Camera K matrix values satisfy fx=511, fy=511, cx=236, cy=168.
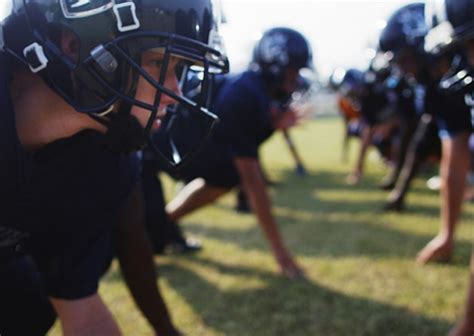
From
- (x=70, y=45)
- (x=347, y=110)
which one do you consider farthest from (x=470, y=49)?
(x=347, y=110)

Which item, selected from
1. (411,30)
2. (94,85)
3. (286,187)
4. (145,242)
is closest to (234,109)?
(145,242)

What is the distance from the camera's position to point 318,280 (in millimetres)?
3182

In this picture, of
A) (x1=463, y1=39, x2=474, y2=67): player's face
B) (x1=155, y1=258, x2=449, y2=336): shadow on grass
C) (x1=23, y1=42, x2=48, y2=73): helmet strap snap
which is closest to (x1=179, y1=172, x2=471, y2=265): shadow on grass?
(x1=155, y1=258, x2=449, y2=336): shadow on grass

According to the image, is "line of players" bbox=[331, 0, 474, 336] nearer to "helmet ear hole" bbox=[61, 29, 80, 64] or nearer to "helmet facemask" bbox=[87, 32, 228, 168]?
"helmet facemask" bbox=[87, 32, 228, 168]

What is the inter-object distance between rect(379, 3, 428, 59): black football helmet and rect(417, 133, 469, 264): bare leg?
2.37 feet

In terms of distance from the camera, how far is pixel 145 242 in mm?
2111

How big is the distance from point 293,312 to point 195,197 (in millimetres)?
1132

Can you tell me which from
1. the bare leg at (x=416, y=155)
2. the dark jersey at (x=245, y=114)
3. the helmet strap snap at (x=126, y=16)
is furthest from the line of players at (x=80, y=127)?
the bare leg at (x=416, y=155)

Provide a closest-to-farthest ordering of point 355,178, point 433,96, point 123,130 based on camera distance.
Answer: point 123,130
point 433,96
point 355,178

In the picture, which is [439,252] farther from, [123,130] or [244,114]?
[123,130]

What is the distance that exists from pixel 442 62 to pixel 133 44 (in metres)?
2.38

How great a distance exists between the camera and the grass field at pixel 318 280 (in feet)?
8.57

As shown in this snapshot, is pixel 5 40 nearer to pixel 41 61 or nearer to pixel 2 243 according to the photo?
pixel 41 61

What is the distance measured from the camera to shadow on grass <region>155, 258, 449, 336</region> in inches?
98.7
